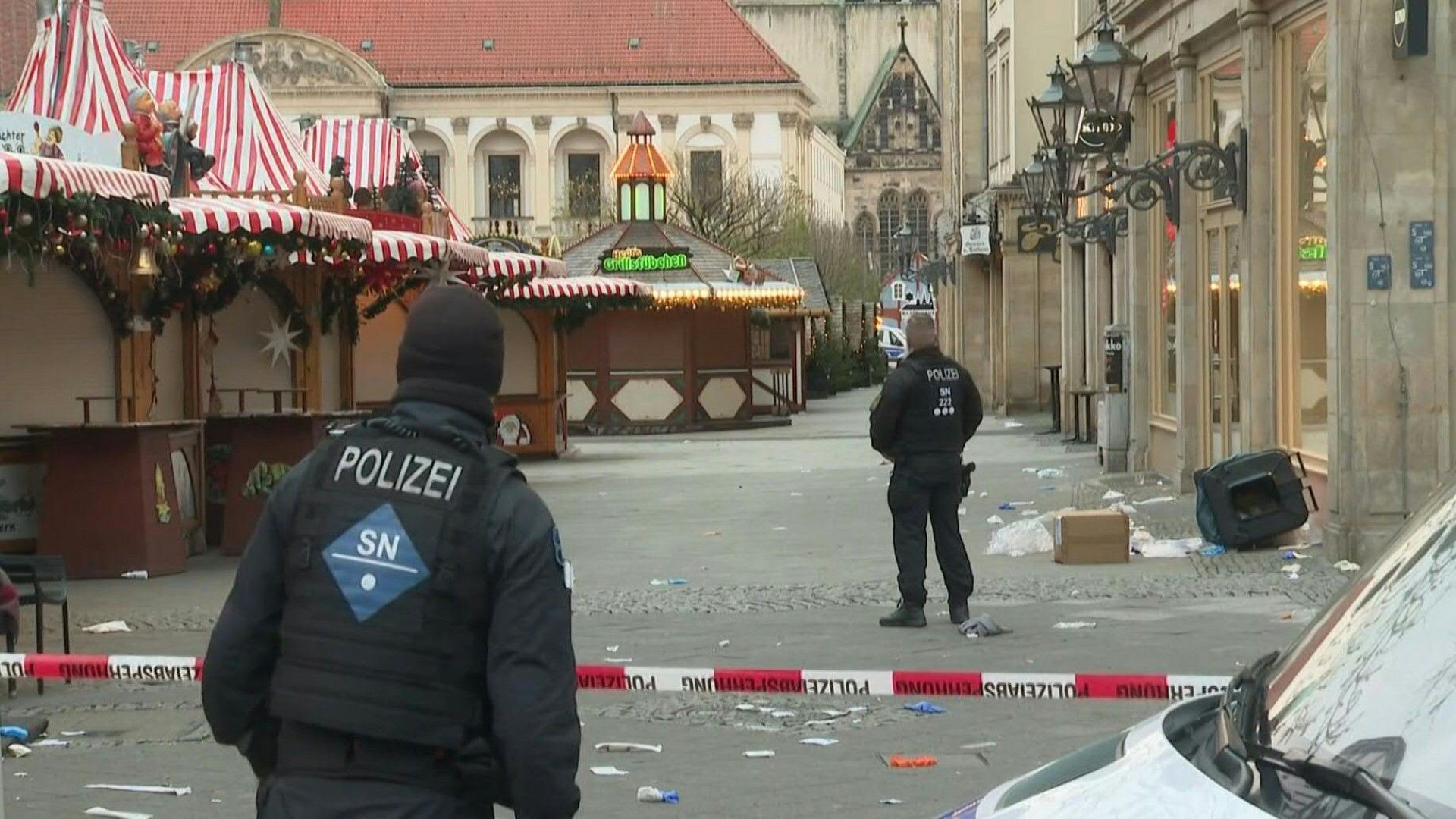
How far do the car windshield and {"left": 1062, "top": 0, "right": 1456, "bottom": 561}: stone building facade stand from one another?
11.2 m

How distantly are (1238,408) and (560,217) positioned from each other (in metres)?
68.4

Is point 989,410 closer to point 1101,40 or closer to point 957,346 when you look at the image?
point 957,346

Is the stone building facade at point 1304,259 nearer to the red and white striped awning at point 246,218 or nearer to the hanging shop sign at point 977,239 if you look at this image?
the red and white striped awning at point 246,218

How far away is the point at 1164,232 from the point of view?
22875mm

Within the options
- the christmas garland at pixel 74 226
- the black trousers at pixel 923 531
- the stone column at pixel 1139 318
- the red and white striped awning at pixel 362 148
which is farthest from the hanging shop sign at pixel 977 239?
the black trousers at pixel 923 531

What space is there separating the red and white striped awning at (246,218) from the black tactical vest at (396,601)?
1266cm

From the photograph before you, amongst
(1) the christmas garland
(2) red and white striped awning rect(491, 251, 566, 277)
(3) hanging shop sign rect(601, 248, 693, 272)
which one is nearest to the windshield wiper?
(1) the christmas garland

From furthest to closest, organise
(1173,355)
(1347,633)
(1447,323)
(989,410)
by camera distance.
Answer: (989,410) < (1173,355) < (1447,323) < (1347,633)

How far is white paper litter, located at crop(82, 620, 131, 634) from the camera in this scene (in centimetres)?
1327

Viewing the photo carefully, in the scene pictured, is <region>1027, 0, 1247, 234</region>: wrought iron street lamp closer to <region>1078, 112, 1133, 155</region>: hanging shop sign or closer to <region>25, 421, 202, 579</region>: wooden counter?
<region>1078, 112, 1133, 155</region>: hanging shop sign

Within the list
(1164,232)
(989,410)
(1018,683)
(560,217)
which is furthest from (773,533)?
(560,217)

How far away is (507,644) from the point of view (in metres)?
4.18

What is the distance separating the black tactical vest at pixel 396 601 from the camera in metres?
4.19

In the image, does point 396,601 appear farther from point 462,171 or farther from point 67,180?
point 462,171
